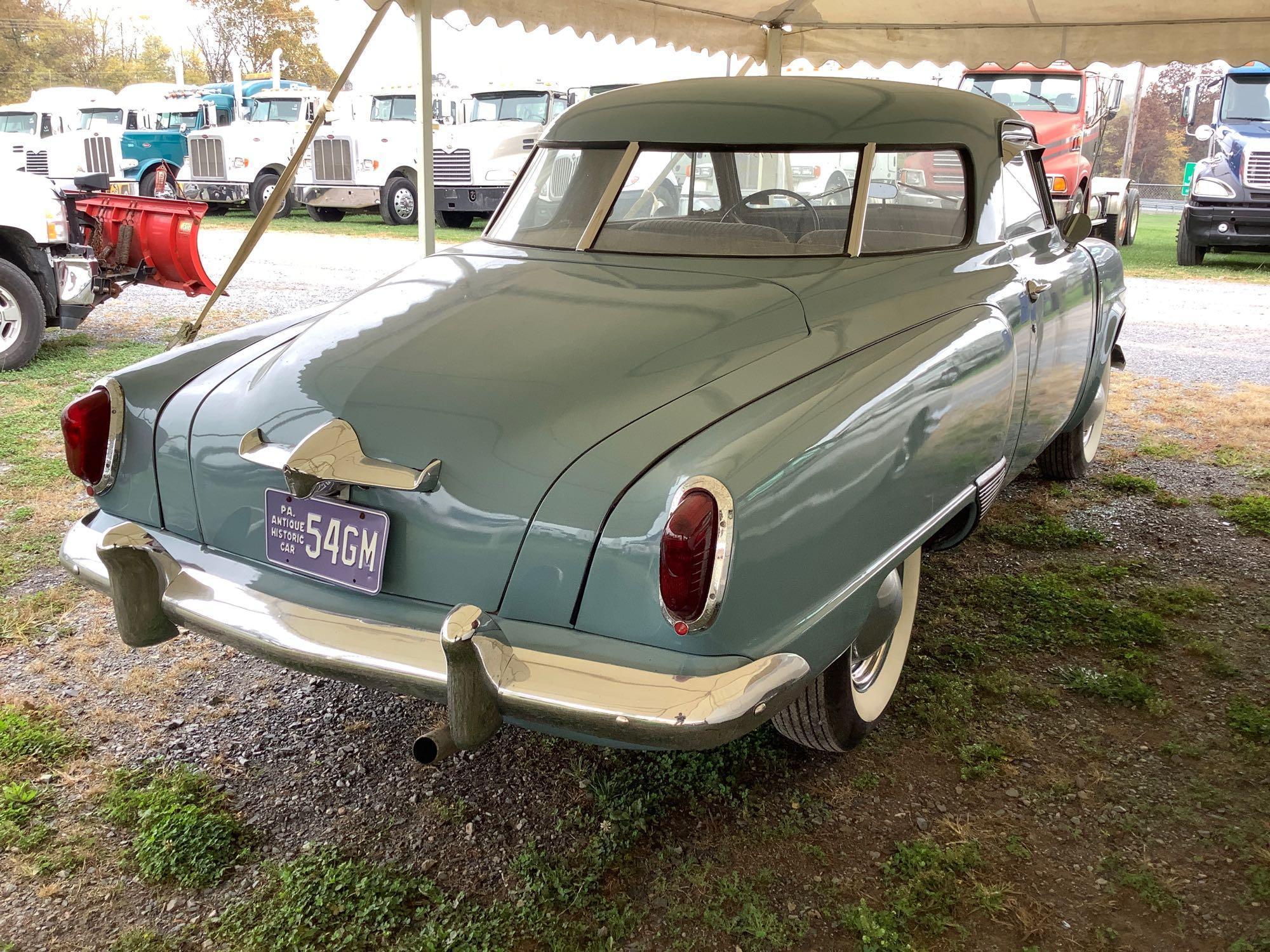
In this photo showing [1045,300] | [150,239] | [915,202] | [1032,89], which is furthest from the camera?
[1032,89]

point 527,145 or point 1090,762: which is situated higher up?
point 527,145

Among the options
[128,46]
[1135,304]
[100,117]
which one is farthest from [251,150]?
[128,46]

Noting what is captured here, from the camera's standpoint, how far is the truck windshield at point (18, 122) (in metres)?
19.3

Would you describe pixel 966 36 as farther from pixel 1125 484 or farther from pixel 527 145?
pixel 527 145

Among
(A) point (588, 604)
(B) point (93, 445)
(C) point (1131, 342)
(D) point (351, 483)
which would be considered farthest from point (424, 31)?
(C) point (1131, 342)

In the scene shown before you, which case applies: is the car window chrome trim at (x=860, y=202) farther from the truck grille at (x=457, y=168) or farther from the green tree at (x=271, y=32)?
the green tree at (x=271, y=32)

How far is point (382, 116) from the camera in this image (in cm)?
1844

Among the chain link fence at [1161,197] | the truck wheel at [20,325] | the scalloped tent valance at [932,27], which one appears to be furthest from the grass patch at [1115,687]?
the chain link fence at [1161,197]

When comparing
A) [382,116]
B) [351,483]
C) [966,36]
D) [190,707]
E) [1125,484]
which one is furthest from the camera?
[382,116]

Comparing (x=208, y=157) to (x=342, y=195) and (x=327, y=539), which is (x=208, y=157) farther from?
(x=327, y=539)

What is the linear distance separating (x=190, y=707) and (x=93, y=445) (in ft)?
2.78

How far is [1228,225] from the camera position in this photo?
45.0 feet

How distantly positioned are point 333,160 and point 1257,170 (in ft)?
48.5

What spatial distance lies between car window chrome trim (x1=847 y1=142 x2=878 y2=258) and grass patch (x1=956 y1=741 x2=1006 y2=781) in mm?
1421
